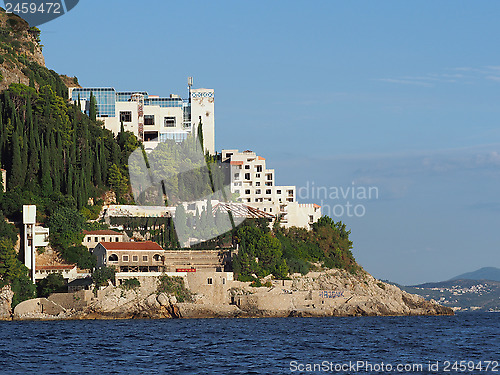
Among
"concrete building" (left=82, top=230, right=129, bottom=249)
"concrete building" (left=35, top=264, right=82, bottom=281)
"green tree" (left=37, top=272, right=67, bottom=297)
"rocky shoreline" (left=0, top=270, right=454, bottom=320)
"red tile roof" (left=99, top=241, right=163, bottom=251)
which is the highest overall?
"concrete building" (left=82, top=230, right=129, bottom=249)

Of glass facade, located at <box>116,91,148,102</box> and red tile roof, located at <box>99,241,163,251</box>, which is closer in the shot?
red tile roof, located at <box>99,241,163,251</box>

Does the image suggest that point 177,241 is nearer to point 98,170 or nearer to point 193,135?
point 98,170

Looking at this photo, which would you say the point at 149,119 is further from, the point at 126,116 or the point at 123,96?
the point at 123,96

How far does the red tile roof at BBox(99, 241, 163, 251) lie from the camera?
73.6 metres

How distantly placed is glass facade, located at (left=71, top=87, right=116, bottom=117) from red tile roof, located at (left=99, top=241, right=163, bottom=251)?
28.1 meters

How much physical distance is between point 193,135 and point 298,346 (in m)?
53.9

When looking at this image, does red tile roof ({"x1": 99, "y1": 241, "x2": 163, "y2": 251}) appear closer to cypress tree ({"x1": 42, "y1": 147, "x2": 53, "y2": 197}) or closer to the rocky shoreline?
the rocky shoreline

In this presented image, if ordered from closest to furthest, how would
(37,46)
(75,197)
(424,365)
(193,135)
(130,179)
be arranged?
(424,365) < (75,197) < (130,179) < (193,135) < (37,46)

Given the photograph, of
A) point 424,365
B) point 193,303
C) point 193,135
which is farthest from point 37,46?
point 424,365

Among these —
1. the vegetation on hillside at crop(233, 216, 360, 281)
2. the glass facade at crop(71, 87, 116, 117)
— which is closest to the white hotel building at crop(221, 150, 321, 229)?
the vegetation on hillside at crop(233, 216, 360, 281)

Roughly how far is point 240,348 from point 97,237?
114 ft

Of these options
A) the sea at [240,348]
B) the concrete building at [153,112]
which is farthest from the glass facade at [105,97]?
the sea at [240,348]

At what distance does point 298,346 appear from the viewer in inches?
1859

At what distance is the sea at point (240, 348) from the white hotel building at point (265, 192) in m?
29.4
